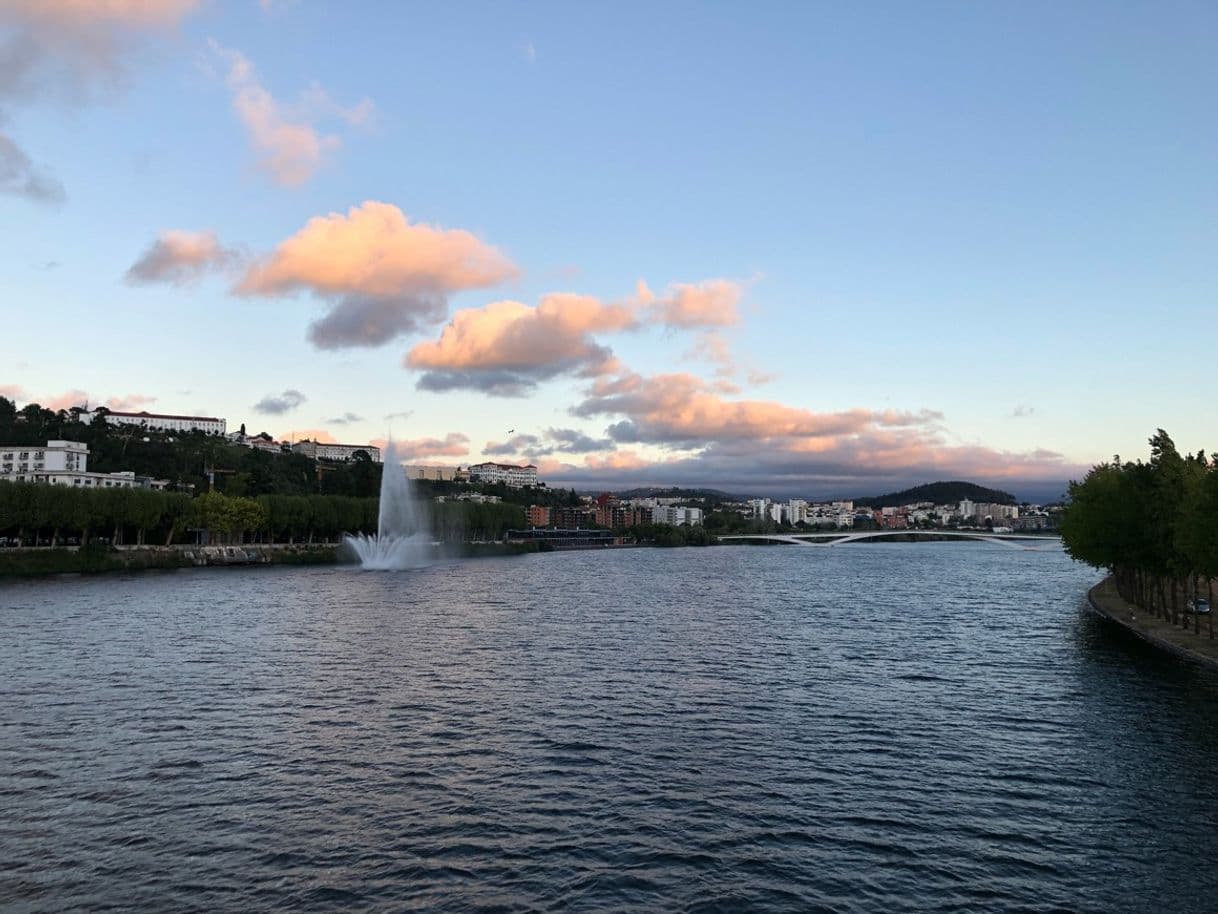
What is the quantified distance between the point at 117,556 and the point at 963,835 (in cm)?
14052

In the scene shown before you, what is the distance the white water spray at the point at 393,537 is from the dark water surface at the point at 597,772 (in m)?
103

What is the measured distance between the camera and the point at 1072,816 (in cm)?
2739

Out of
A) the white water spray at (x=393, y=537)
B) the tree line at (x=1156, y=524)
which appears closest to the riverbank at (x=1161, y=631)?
the tree line at (x=1156, y=524)

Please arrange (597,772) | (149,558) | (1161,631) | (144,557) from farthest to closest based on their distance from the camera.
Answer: (149,558), (144,557), (1161,631), (597,772)

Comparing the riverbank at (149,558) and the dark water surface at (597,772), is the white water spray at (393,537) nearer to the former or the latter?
the riverbank at (149,558)

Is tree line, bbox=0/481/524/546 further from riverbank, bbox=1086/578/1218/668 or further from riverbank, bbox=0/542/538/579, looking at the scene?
riverbank, bbox=1086/578/1218/668

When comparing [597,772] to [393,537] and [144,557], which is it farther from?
[393,537]

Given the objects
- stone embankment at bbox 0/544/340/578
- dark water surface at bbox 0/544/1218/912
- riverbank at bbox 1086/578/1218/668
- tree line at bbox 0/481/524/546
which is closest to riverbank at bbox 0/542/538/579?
stone embankment at bbox 0/544/340/578

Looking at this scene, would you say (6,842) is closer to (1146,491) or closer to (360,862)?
(360,862)

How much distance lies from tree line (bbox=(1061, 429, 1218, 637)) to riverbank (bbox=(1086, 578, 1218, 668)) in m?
0.99

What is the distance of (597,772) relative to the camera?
31438mm

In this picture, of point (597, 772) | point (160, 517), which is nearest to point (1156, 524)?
point (597, 772)

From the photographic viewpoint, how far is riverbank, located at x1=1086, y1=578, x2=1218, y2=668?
56.9m

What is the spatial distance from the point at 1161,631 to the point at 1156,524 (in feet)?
27.9
